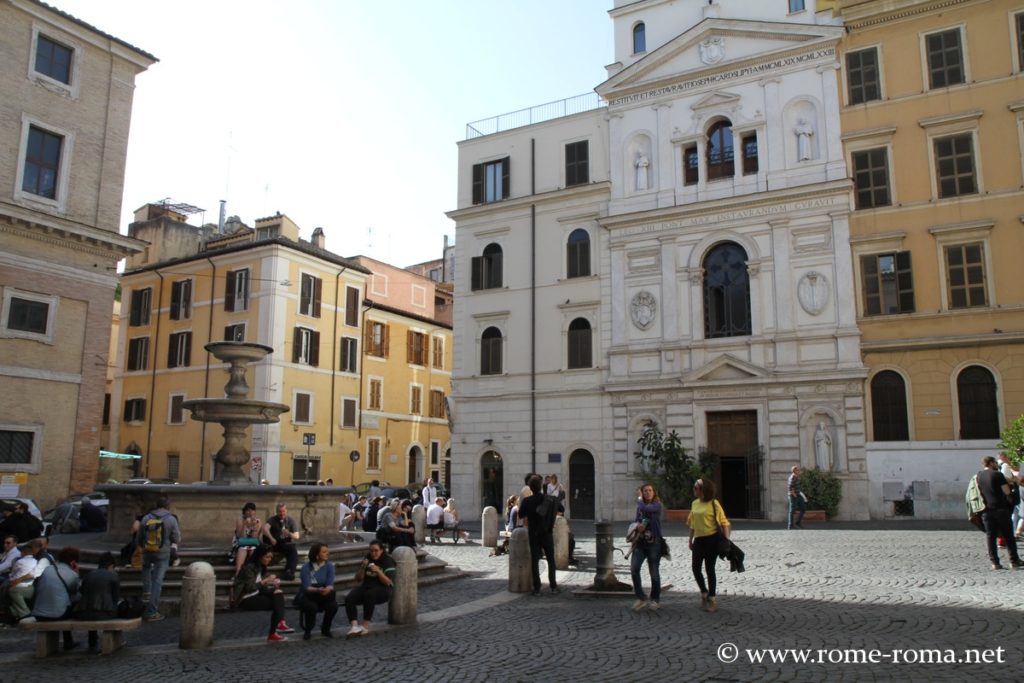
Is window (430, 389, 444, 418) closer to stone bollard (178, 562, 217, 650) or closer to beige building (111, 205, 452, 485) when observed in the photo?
beige building (111, 205, 452, 485)

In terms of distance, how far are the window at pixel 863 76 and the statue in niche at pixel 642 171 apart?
7.00 m

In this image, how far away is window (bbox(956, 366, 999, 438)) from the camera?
23000 millimetres

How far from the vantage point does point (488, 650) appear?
8445mm

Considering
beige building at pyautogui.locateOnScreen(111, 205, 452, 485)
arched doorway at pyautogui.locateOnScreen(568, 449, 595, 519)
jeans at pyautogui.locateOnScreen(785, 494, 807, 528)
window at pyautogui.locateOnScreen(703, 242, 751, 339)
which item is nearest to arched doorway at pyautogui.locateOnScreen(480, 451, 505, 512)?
arched doorway at pyautogui.locateOnScreen(568, 449, 595, 519)

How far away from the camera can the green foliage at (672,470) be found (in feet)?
83.5

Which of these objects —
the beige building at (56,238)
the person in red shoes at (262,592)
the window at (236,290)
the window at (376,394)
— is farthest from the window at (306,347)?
the person in red shoes at (262,592)

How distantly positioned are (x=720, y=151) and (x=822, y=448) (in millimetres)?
10799

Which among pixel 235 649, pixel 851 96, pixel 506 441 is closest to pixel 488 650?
pixel 235 649

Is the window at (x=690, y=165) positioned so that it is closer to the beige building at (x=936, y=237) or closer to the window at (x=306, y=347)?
the beige building at (x=936, y=237)

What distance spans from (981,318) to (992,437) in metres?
3.43

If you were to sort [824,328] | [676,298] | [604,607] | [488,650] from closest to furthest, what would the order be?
[488,650] < [604,607] < [824,328] < [676,298]

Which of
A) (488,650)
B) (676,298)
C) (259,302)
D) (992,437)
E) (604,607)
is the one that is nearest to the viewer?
(488,650)

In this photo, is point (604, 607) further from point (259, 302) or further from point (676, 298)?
point (259, 302)

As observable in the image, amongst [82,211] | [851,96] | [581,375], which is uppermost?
[851,96]
